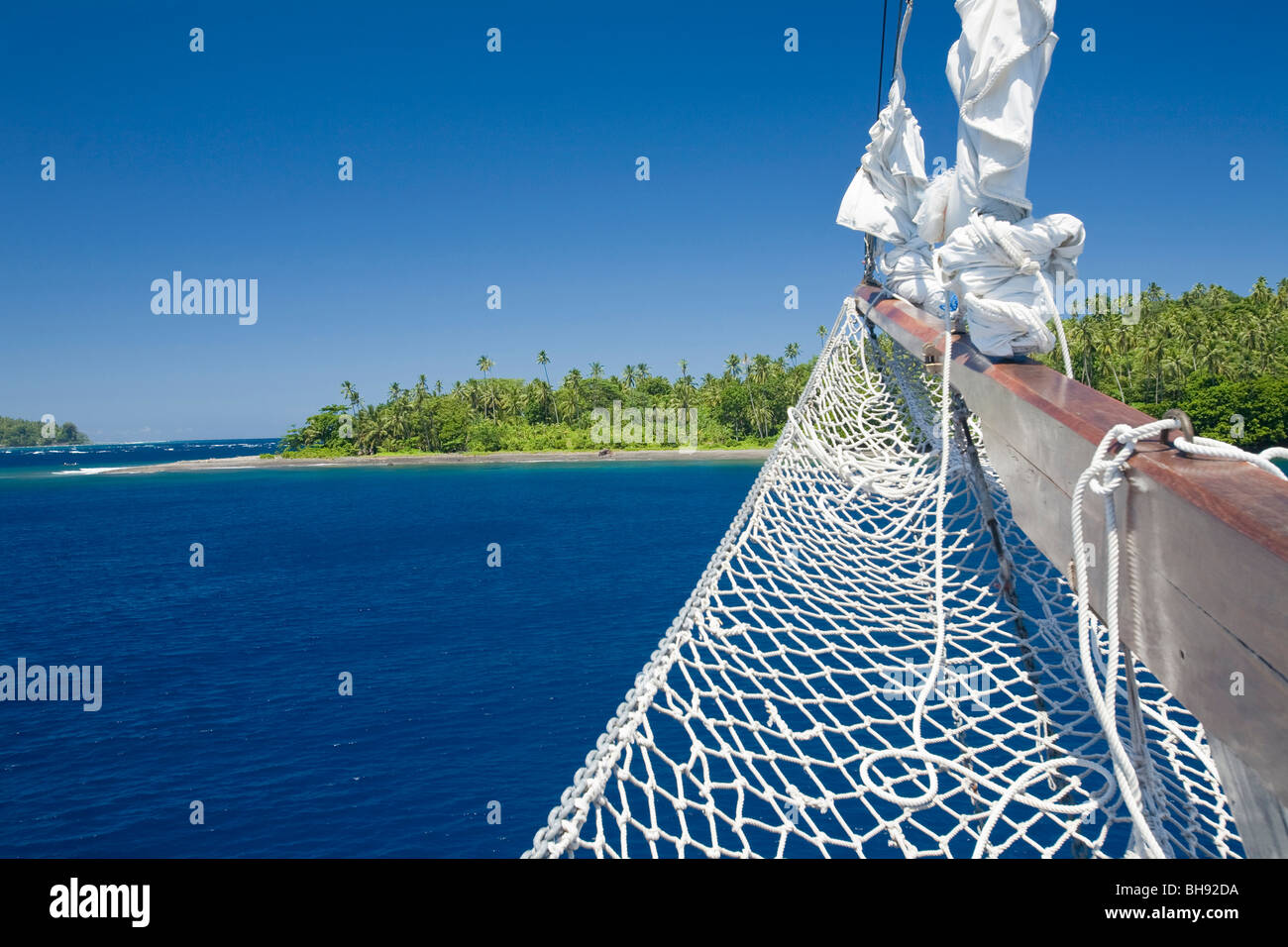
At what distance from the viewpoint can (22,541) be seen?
1555 inches

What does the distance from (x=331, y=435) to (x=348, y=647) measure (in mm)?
79398

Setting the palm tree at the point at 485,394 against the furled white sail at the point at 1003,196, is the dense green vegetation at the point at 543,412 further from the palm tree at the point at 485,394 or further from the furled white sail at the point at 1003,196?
the furled white sail at the point at 1003,196

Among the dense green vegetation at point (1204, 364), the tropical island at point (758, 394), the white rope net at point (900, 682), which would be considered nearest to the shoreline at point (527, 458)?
the tropical island at point (758, 394)

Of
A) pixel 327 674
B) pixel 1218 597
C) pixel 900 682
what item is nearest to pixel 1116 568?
pixel 1218 597

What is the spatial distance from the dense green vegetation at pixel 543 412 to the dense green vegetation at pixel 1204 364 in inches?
1208

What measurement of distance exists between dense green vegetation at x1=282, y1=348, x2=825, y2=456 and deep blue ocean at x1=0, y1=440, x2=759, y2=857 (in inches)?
1487

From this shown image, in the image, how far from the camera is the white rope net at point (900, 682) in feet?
6.17

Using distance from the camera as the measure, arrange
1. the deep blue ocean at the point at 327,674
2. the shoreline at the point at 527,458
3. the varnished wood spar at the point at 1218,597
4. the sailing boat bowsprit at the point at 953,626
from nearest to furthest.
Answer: the varnished wood spar at the point at 1218,597
the sailing boat bowsprit at the point at 953,626
the deep blue ocean at the point at 327,674
the shoreline at the point at 527,458

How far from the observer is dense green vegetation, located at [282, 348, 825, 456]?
76.9 m

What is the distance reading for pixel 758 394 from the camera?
75688 mm

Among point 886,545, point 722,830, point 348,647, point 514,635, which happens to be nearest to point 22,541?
point 348,647

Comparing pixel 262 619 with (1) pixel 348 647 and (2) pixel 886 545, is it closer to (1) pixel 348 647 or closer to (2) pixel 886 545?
(1) pixel 348 647

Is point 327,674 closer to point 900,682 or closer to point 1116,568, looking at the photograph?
point 900,682

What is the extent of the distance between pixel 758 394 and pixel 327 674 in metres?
62.7
